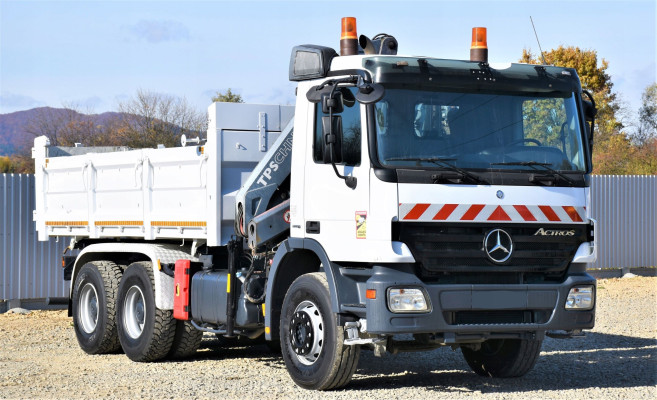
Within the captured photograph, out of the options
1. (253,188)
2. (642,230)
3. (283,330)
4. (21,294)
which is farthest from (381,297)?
(642,230)

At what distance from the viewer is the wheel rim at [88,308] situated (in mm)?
12602

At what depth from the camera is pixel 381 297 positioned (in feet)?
26.7

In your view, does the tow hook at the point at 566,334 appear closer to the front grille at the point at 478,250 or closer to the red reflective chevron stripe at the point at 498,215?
the front grille at the point at 478,250

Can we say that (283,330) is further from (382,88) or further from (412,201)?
(382,88)

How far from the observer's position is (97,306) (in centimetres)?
1237

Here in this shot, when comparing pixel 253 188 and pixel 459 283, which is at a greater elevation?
pixel 253 188

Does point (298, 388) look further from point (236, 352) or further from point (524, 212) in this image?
point (236, 352)

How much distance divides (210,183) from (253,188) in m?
0.62

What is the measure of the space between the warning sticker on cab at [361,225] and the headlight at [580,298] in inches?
74.5

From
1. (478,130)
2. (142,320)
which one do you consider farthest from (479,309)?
(142,320)

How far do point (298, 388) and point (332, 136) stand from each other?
7.95 ft

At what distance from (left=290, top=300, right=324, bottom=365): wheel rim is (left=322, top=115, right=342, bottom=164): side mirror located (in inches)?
54.0

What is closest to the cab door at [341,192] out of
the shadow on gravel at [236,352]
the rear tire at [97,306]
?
the shadow on gravel at [236,352]

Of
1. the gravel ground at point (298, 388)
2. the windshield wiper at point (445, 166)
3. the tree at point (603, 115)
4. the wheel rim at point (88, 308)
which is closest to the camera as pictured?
the windshield wiper at point (445, 166)
